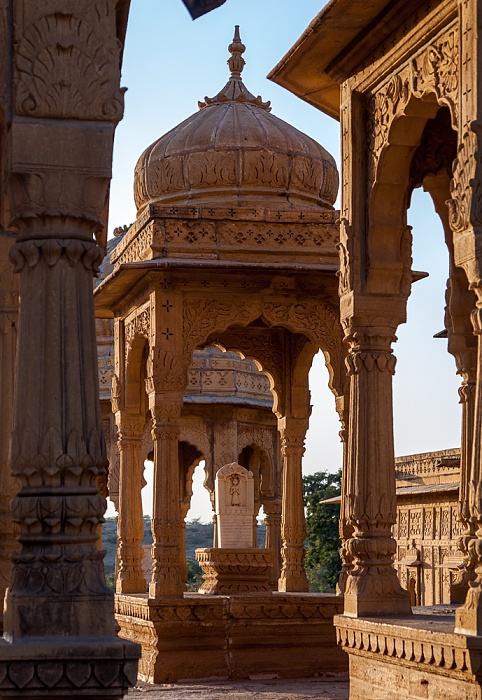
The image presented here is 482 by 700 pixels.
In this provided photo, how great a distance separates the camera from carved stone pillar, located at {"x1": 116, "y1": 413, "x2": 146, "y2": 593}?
16.9 meters

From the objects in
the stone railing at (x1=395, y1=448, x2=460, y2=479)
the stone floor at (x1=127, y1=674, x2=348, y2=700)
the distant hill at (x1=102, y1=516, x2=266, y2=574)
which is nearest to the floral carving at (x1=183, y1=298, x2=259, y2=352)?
the stone floor at (x1=127, y1=674, x2=348, y2=700)

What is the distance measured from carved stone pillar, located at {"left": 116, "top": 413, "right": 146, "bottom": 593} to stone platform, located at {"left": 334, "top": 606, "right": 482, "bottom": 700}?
7135 mm

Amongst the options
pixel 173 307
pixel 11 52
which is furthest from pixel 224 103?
pixel 11 52

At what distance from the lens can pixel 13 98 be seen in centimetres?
510

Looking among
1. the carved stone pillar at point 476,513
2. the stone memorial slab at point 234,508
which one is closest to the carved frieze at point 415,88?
the carved stone pillar at point 476,513

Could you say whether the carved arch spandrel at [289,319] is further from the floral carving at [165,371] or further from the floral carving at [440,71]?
the floral carving at [440,71]

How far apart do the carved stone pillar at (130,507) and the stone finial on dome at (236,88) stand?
13.1 feet

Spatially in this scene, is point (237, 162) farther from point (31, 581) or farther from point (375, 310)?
point (31, 581)

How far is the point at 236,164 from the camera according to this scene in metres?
16.2

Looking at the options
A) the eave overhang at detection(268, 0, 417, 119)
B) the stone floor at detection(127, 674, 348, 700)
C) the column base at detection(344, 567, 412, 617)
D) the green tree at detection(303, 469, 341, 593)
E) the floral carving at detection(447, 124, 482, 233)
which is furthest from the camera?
the green tree at detection(303, 469, 341, 593)

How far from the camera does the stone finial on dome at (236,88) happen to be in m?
17.1

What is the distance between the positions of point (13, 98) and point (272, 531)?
59.0ft

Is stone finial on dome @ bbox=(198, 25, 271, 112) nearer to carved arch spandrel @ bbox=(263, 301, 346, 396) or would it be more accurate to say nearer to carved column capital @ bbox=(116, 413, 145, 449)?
carved arch spandrel @ bbox=(263, 301, 346, 396)

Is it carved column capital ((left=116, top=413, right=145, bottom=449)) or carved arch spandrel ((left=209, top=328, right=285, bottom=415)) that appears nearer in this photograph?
carved column capital ((left=116, top=413, right=145, bottom=449))
